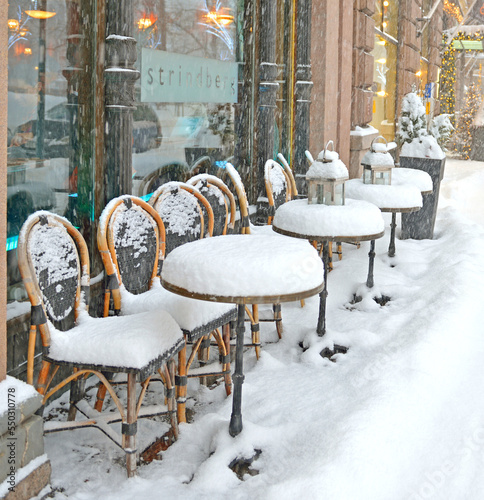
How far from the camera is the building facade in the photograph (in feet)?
11.7

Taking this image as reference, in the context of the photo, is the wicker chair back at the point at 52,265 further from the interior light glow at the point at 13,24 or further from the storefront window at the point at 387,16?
the storefront window at the point at 387,16

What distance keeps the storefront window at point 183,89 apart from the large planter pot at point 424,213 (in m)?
2.41

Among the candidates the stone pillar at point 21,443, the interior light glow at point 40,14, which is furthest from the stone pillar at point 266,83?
the stone pillar at point 21,443

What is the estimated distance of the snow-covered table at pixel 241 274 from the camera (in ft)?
9.39

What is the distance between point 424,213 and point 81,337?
5.46 m

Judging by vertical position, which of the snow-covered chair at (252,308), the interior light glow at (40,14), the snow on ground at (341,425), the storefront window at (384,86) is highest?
the storefront window at (384,86)

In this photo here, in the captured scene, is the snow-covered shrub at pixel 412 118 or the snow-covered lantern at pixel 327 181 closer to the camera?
the snow-covered lantern at pixel 327 181

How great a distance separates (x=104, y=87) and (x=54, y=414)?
1917 millimetres

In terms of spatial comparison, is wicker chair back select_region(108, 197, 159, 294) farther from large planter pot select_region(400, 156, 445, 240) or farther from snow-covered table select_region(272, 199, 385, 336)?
large planter pot select_region(400, 156, 445, 240)

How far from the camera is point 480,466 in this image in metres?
3.04

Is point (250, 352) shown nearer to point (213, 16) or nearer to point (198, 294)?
point (198, 294)

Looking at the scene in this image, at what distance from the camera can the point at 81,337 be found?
3023 millimetres

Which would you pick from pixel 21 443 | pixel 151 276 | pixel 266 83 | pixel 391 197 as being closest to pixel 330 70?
pixel 266 83

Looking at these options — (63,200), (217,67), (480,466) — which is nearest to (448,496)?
(480,466)
